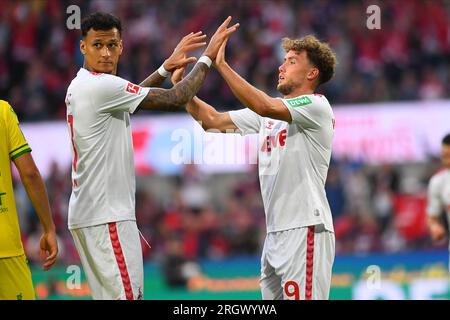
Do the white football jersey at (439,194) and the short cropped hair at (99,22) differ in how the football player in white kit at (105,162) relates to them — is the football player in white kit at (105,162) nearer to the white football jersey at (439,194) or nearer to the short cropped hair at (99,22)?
the short cropped hair at (99,22)

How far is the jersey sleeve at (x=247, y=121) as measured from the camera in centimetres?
749

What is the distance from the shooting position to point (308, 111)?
6.97 metres

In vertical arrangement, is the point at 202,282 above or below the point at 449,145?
below

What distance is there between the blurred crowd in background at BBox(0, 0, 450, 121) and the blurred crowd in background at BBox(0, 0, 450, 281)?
3 centimetres

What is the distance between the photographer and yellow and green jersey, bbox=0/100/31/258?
6.23 m

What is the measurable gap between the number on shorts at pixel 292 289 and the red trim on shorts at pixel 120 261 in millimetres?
1164

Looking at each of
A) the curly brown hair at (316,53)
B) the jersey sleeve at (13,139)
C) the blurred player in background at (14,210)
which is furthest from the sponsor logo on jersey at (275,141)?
the jersey sleeve at (13,139)

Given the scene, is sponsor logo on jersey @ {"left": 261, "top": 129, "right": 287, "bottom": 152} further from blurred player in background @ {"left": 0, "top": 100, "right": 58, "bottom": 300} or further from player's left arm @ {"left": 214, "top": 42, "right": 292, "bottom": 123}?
blurred player in background @ {"left": 0, "top": 100, "right": 58, "bottom": 300}

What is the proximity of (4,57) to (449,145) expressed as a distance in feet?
36.4

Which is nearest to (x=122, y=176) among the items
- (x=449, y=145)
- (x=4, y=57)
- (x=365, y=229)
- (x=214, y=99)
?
(x=449, y=145)

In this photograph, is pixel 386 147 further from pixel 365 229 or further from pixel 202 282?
pixel 202 282

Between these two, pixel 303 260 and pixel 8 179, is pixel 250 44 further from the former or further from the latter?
pixel 8 179

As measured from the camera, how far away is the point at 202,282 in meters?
15.0
